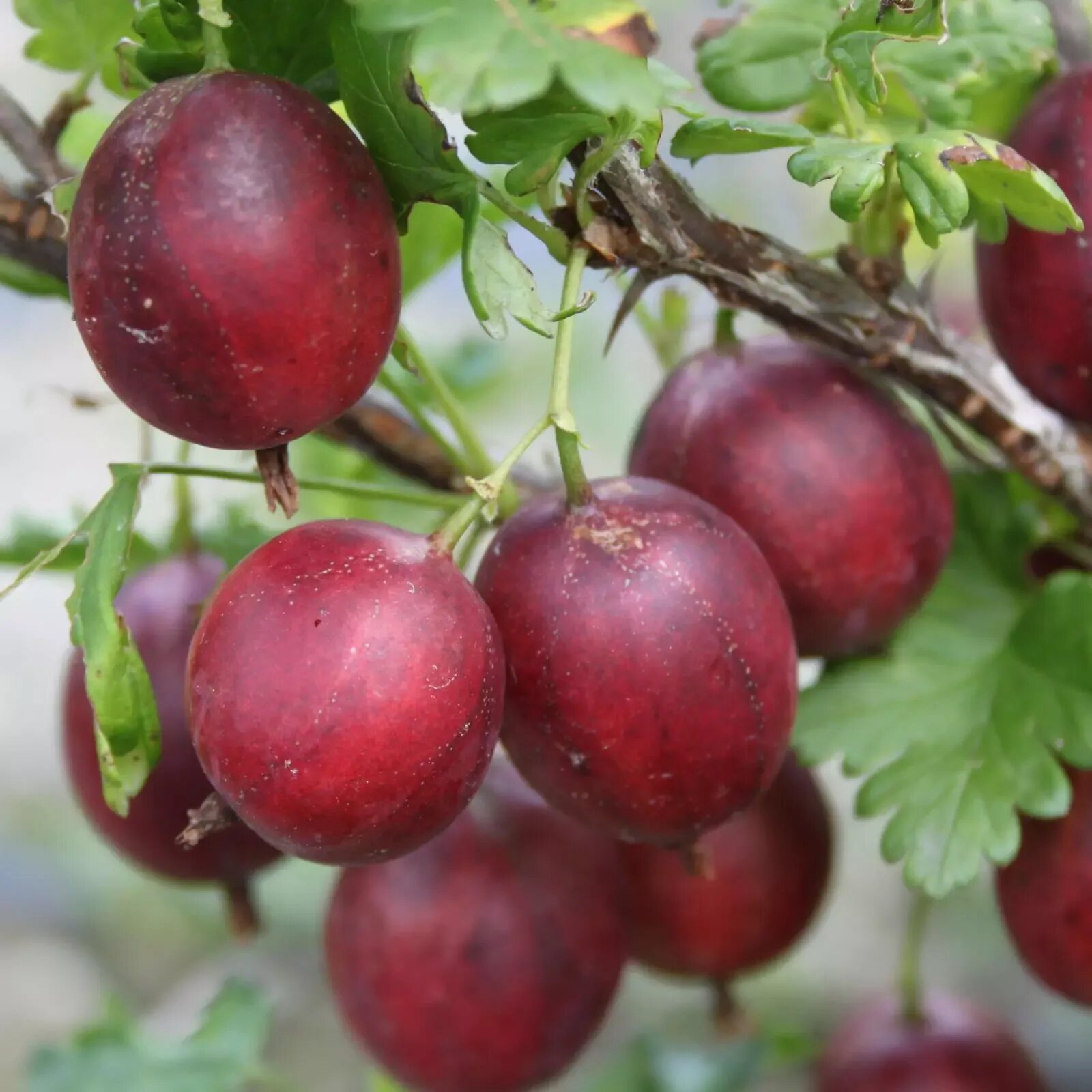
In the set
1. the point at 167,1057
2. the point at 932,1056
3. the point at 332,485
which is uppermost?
the point at 332,485

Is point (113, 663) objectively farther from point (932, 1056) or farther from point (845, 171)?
point (932, 1056)

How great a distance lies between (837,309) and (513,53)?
27cm

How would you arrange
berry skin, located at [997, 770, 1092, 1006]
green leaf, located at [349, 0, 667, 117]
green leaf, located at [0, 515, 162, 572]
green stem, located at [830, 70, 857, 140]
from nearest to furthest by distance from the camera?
green leaf, located at [349, 0, 667, 117] < green stem, located at [830, 70, 857, 140] < berry skin, located at [997, 770, 1092, 1006] < green leaf, located at [0, 515, 162, 572]

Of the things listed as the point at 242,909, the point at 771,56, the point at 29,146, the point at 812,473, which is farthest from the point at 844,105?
the point at 242,909

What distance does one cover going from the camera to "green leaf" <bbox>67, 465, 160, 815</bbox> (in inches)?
20.5

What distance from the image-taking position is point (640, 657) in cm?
51

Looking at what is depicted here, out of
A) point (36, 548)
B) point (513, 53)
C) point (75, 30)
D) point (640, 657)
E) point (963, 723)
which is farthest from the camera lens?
point (36, 548)

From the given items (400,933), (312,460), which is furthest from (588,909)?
(312,460)

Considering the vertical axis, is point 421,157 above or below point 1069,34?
above

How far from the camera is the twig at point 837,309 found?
520 millimetres

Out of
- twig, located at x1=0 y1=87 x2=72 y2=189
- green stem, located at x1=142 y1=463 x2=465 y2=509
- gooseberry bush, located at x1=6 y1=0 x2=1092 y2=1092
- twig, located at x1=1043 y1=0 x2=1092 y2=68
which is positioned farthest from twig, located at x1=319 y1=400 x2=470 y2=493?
twig, located at x1=1043 y1=0 x2=1092 y2=68

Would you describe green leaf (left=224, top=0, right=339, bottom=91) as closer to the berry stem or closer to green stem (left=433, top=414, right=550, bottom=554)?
green stem (left=433, top=414, right=550, bottom=554)

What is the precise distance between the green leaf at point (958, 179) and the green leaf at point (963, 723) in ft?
0.84

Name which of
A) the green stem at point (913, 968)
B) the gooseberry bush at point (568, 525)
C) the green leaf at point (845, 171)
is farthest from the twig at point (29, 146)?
the green stem at point (913, 968)
